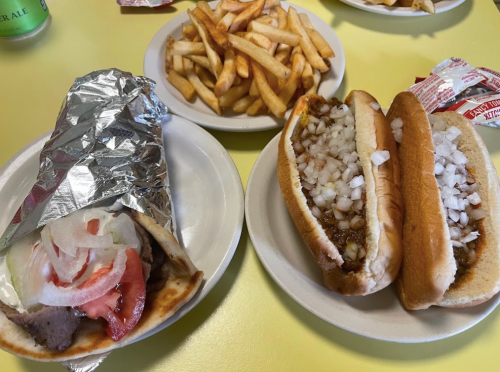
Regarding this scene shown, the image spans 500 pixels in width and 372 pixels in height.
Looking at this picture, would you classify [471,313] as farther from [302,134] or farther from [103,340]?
[103,340]

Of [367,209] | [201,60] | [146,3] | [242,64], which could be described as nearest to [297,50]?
[242,64]

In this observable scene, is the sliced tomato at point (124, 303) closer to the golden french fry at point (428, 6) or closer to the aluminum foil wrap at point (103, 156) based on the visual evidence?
the aluminum foil wrap at point (103, 156)

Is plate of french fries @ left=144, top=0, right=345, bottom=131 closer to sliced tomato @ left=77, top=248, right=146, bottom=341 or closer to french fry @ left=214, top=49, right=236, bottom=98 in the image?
french fry @ left=214, top=49, right=236, bottom=98

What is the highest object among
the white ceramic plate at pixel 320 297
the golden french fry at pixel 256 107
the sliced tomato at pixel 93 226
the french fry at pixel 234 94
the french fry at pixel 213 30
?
the french fry at pixel 213 30

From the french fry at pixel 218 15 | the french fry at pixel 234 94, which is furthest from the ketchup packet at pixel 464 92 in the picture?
the french fry at pixel 218 15

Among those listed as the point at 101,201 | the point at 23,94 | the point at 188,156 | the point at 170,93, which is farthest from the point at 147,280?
the point at 23,94

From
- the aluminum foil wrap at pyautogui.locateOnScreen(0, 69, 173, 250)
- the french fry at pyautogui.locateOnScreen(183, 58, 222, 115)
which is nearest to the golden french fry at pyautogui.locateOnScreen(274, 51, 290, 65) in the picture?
the french fry at pyautogui.locateOnScreen(183, 58, 222, 115)

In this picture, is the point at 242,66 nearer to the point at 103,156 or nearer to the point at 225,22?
the point at 225,22
